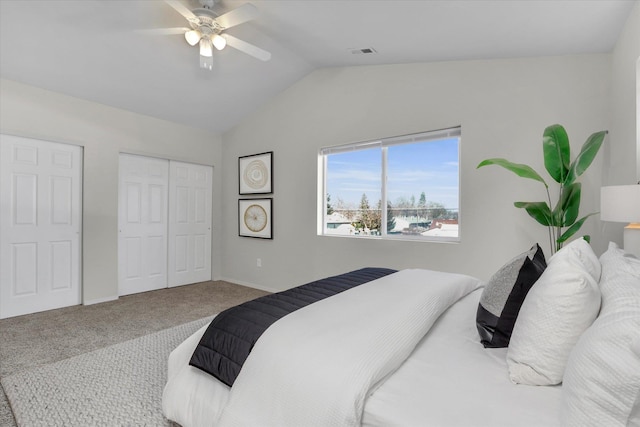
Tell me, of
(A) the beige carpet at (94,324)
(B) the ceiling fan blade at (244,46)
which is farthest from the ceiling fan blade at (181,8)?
(A) the beige carpet at (94,324)

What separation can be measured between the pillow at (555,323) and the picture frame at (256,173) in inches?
151

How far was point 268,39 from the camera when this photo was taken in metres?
3.32

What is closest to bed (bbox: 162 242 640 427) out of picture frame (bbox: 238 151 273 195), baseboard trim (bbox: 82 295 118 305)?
baseboard trim (bbox: 82 295 118 305)

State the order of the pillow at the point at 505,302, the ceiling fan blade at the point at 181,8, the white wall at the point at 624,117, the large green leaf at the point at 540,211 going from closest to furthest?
1. the pillow at the point at 505,302
2. the white wall at the point at 624,117
3. the ceiling fan blade at the point at 181,8
4. the large green leaf at the point at 540,211

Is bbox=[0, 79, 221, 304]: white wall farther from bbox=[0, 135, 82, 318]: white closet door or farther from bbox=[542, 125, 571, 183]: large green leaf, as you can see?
bbox=[542, 125, 571, 183]: large green leaf

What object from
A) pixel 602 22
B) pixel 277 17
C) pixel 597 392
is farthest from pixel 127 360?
pixel 602 22

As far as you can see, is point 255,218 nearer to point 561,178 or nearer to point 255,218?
point 255,218

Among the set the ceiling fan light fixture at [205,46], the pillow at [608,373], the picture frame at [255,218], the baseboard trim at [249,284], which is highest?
the ceiling fan light fixture at [205,46]

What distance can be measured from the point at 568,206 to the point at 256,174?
3.60 m

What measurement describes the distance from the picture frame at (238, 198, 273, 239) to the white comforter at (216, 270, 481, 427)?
10.6 ft

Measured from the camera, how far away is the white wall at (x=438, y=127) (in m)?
2.79

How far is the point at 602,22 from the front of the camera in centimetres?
221

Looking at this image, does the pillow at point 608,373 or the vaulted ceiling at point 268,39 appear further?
the vaulted ceiling at point 268,39

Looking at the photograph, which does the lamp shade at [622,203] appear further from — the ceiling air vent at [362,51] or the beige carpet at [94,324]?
the beige carpet at [94,324]
